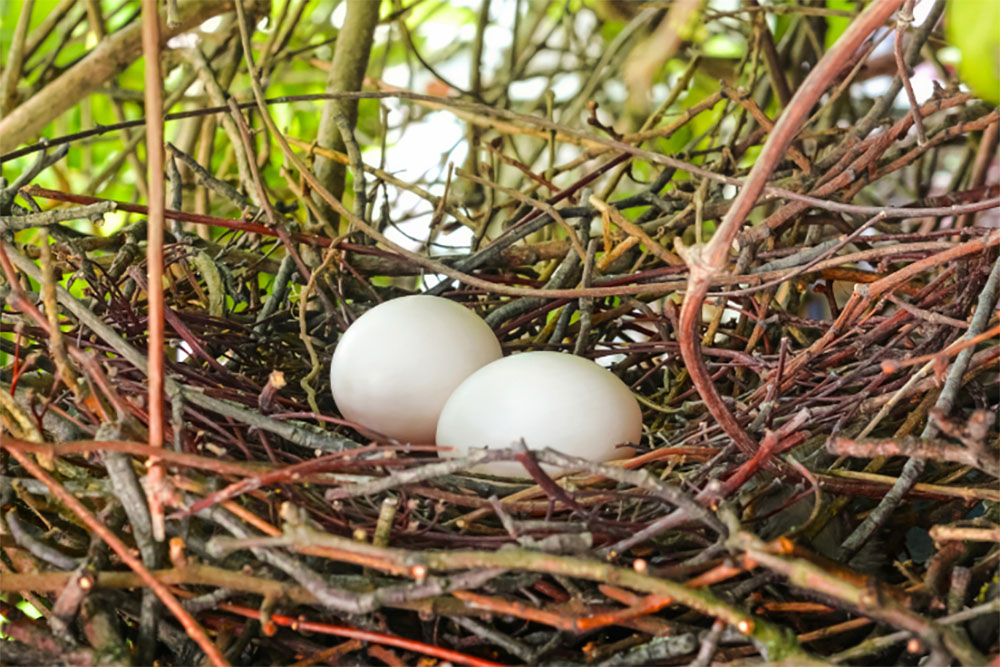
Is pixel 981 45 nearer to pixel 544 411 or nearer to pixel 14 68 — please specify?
pixel 544 411

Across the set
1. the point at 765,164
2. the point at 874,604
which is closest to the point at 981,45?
the point at 765,164

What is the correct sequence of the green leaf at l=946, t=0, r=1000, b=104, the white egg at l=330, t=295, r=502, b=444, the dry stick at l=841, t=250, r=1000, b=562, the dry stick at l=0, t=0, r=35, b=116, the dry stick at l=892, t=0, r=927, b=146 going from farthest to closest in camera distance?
the dry stick at l=0, t=0, r=35, b=116 < the white egg at l=330, t=295, r=502, b=444 < the dry stick at l=892, t=0, r=927, b=146 < the dry stick at l=841, t=250, r=1000, b=562 < the green leaf at l=946, t=0, r=1000, b=104

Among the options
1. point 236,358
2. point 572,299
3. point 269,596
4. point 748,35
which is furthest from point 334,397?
point 748,35

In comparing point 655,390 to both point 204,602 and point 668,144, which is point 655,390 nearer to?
point 204,602

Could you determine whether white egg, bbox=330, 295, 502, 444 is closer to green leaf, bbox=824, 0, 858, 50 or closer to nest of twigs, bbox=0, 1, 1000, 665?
nest of twigs, bbox=0, 1, 1000, 665

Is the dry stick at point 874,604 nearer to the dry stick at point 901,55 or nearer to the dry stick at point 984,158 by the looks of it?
the dry stick at point 901,55

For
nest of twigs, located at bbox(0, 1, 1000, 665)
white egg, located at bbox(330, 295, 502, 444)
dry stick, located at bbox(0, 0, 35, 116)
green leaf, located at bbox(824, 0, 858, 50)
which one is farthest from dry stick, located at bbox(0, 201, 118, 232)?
green leaf, located at bbox(824, 0, 858, 50)
